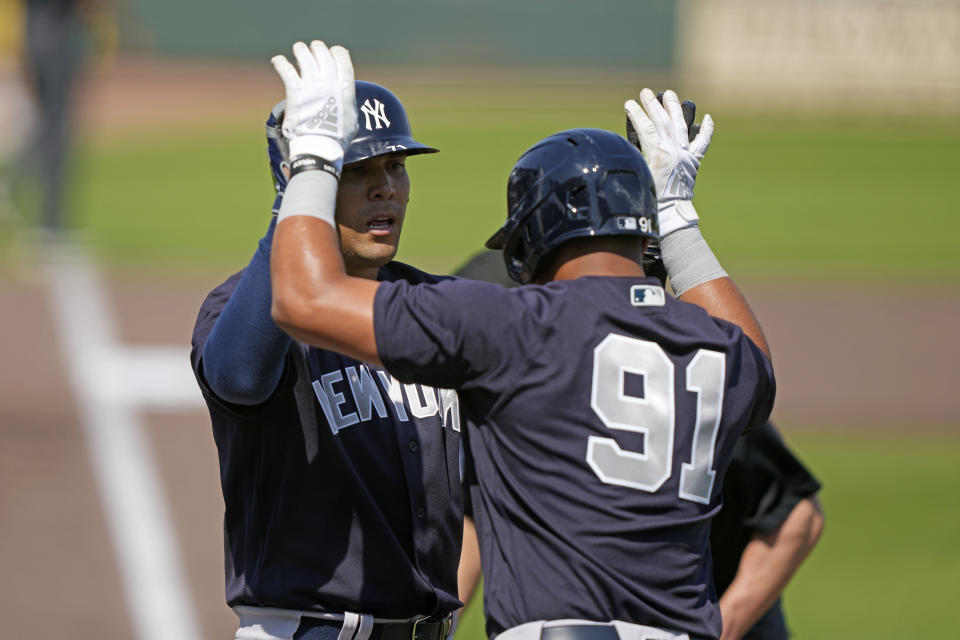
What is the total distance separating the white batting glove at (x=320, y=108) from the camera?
8.13ft

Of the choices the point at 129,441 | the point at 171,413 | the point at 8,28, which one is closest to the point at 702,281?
the point at 129,441

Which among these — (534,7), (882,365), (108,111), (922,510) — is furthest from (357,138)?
(534,7)

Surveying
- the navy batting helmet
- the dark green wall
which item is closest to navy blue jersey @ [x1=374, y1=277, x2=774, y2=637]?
the navy batting helmet

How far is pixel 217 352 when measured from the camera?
8.26 ft

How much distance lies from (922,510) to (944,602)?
4.06ft

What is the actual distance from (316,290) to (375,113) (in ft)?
2.62

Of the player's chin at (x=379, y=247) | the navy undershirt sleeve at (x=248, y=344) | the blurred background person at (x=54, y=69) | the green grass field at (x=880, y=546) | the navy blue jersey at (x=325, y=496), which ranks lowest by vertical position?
the green grass field at (x=880, y=546)

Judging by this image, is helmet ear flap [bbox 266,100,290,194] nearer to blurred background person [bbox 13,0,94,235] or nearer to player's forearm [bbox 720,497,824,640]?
player's forearm [bbox 720,497,824,640]

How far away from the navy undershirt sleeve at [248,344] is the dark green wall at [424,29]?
33641 mm

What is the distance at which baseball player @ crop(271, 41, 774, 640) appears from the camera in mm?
2271

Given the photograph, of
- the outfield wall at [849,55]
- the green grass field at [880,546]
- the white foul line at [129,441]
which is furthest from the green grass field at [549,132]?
the green grass field at [880,546]

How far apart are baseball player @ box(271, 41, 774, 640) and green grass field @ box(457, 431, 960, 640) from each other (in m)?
3.33

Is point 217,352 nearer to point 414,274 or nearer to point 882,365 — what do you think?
point 414,274

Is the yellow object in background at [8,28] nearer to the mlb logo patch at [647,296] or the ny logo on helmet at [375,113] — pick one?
the ny logo on helmet at [375,113]
